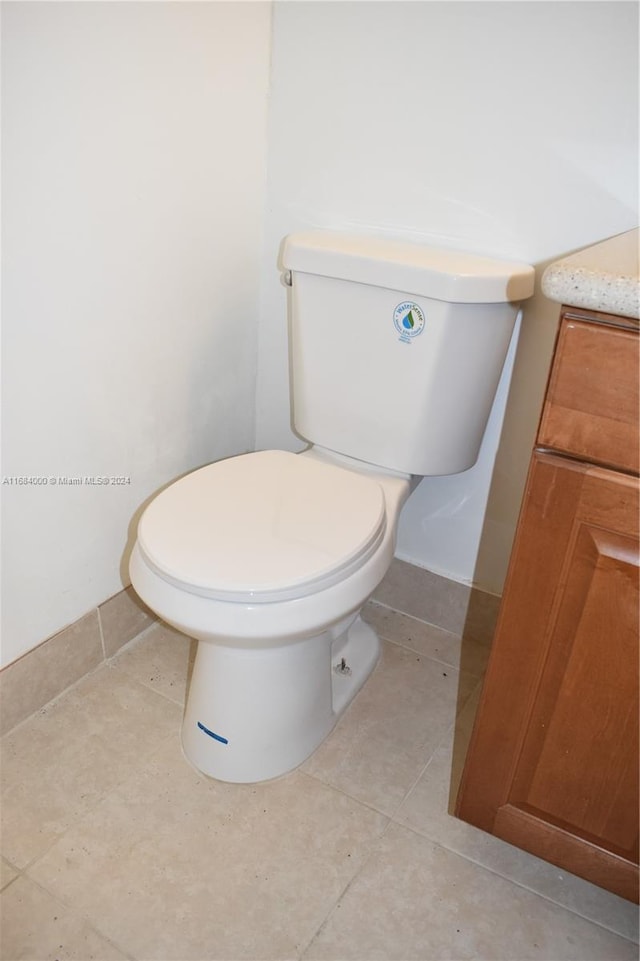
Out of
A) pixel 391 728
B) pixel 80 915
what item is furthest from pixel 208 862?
pixel 391 728

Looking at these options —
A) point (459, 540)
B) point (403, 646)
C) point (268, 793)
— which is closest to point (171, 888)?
point (268, 793)

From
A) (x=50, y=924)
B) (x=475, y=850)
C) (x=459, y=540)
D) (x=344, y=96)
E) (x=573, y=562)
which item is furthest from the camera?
(x=459, y=540)

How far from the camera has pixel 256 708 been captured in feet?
3.81

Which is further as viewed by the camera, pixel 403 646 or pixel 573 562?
pixel 403 646

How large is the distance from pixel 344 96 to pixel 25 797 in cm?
130

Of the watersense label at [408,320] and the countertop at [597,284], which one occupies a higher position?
the countertop at [597,284]

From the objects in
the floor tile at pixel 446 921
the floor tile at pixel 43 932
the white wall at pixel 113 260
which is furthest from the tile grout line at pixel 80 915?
the white wall at pixel 113 260

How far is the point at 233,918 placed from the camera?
3.34ft

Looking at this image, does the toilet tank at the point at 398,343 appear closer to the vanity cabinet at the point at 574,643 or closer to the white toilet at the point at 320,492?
the white toilet at the point at 320,492

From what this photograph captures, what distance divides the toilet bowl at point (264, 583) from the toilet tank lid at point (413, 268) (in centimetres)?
33

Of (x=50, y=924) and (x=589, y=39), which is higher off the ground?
(x=589, y=39)

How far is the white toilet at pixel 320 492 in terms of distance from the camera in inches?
40.0

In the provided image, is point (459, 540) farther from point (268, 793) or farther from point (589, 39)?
point (589, 39)

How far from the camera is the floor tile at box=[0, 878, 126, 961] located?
3.16 feet
